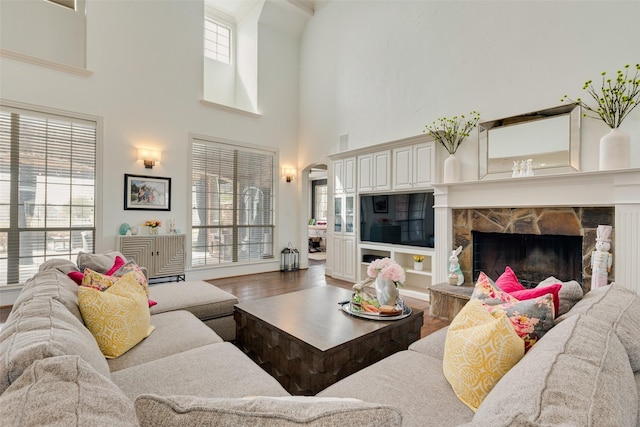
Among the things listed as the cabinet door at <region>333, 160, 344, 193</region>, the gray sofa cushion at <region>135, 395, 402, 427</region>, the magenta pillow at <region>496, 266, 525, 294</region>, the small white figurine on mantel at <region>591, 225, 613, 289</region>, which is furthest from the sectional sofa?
the cabinet door at <region>333, 160, 344, 193</region>

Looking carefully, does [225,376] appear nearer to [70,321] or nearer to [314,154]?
[70,321]

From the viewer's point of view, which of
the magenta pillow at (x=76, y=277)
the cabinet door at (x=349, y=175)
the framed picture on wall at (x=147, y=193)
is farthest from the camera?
the cabinet door at (x=349, y=175)

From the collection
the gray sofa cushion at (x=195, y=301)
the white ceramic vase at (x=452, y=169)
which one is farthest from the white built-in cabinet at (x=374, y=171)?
the gray sofa cushion at (x=195, y=301)

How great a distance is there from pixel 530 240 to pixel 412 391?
132 inches

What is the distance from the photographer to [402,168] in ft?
15.6

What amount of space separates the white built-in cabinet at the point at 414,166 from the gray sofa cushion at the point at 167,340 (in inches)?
137

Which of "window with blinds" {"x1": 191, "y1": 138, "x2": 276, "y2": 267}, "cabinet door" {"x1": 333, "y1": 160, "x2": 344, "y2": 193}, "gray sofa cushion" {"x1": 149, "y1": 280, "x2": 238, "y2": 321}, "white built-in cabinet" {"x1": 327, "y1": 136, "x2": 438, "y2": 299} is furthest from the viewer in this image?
"cabinet door" {"x1": 333, "y1": 160, "x2": 344, "y2": 193}

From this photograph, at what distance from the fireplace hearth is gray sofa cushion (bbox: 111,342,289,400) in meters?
3.53

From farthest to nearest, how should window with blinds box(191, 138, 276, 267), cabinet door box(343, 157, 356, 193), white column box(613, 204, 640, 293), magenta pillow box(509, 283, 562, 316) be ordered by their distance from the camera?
1. window with blinds box(191, 138, 276, 267)
2. cabinet door box(343, 157, 356, 193)
3. white column box(613, 204, 640, 293)
4. magenta pillow box(509, 283, 562, 316)

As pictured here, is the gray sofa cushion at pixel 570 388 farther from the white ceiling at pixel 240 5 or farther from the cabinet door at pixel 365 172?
the white ceiling at pixel 240 5

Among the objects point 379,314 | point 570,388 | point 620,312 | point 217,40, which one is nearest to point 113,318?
point 379,314

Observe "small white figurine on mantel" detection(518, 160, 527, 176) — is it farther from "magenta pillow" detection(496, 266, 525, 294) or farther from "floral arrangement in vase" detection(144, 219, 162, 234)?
"floral arrangement in vase" detection(144, 219, 162, 234)

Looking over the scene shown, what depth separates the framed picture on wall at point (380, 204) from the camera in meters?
5.05

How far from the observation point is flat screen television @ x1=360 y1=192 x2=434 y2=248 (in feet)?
15.0
